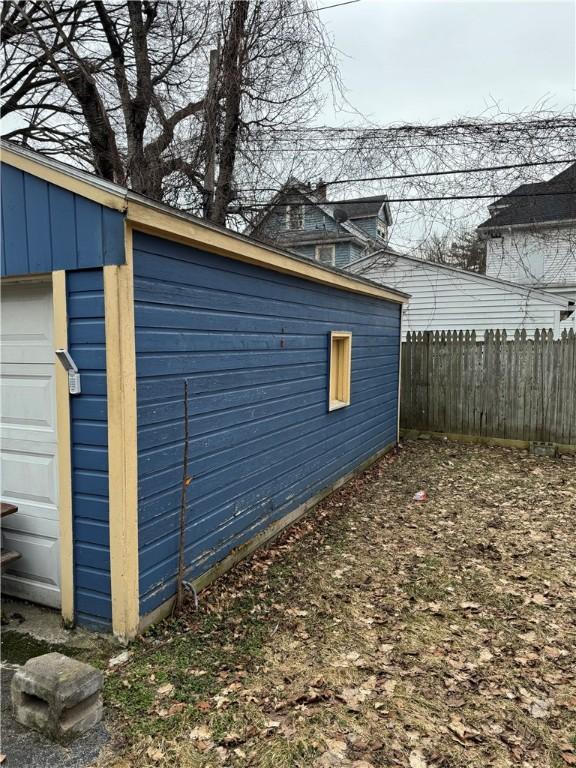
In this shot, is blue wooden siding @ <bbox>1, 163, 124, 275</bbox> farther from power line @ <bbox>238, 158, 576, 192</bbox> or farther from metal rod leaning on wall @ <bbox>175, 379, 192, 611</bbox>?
power line @ <bbox>238, 158, 576, 192</bbox>

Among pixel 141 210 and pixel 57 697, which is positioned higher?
pixel 141 210

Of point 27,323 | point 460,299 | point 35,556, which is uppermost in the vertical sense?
point 460,299

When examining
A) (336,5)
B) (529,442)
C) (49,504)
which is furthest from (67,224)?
(529,442)

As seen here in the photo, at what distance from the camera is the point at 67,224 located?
2.75 m

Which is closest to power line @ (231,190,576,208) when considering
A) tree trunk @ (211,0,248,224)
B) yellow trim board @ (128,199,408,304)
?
tree trunk @ (211,0,248,224)

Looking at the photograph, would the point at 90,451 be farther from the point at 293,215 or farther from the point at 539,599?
the point at 293,215

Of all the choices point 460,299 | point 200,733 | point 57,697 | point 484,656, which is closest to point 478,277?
point 460,299

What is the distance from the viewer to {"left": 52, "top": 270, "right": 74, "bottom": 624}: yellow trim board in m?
2.82

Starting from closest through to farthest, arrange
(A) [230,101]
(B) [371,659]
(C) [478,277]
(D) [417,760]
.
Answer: (D) [417,760] → (B) [371,659] → (A) [230,101] → (C) [478,277]

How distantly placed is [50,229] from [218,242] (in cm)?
106

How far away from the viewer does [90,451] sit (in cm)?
284

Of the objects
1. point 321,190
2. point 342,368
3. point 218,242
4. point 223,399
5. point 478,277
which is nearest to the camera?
point 218,242

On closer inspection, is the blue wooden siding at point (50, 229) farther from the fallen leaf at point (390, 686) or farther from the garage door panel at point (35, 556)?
Answer: the fallen leaf at point (390, 686)

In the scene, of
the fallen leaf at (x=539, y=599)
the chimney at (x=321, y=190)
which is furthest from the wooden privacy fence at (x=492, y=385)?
the fallen leaf at (x=539, y=599)
